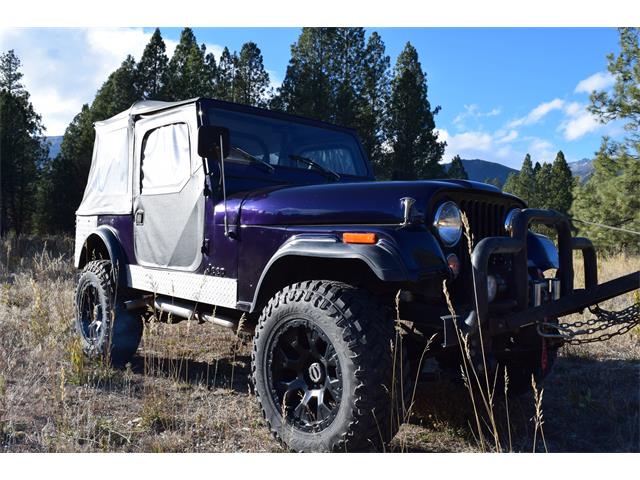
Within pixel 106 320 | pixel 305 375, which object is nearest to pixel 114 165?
pixel 106 320

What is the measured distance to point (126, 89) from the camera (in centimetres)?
1909

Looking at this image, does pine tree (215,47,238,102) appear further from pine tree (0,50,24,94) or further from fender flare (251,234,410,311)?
fender flare (251,234,410,311)

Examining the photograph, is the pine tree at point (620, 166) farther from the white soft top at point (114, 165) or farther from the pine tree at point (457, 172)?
the white soft top at point (114, 165)

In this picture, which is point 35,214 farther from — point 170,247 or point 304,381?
point 304,381

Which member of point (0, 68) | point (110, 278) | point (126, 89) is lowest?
point (110, 278)

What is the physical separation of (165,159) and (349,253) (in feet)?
6.86

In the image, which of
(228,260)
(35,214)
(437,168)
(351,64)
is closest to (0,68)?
(35,214)

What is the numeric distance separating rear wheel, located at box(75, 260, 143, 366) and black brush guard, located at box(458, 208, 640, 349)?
2.89 metres

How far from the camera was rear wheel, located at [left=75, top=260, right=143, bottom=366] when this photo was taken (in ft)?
13.8

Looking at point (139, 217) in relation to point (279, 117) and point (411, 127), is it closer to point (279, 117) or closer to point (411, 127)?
point (279, 117)

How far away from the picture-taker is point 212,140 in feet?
10.2

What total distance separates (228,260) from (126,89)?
18.2 meters

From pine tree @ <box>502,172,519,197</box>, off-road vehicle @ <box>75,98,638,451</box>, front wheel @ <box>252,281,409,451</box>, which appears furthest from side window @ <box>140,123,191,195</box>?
pine tree @ <box>502,172,519,197</box>

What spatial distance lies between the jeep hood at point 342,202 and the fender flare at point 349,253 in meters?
0.15
